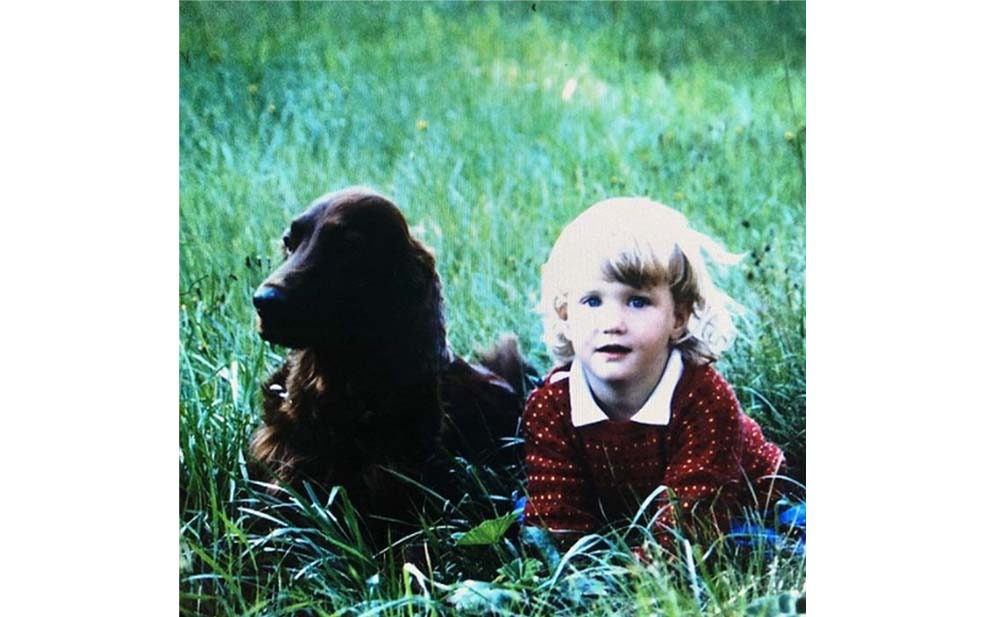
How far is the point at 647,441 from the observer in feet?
10.1

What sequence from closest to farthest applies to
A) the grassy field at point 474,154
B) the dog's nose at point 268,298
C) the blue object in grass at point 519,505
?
the dog's nose at point 268,298 → the blue object in grass at point 519,505 → the grassy field at point 474,154

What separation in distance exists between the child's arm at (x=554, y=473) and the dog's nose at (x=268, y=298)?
66 centimetres

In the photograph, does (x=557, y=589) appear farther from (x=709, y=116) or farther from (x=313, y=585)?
(x=709, y=116)

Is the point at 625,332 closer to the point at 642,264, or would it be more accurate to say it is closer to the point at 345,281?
the point at 642,264

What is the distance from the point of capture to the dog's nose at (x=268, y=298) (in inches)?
117

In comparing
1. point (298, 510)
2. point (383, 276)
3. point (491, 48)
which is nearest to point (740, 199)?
point (491, 48)

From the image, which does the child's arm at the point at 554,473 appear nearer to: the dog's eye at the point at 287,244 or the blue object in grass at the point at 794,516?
the blue object in grass at the point at 794,516

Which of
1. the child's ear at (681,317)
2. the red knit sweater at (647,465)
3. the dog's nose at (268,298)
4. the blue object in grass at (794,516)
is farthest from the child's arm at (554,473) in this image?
the dog's nose at (268,298)

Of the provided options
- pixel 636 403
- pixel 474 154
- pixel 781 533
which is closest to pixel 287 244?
pixel 474 154

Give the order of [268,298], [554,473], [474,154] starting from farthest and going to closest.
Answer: [474,154] < [554,473] < [268,298]

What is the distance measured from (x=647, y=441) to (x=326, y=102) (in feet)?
3.90

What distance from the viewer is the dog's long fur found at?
300cm

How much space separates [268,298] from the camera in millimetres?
2988

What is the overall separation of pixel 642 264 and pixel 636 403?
12.8 inches
